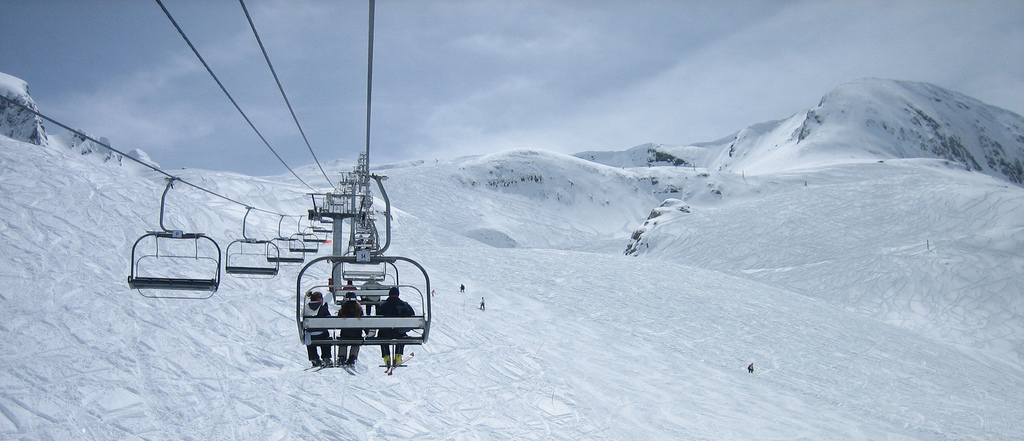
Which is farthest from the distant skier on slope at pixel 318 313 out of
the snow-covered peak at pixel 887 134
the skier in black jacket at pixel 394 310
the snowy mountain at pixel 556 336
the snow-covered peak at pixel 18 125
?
the snow-covered peak at pixel 18 125

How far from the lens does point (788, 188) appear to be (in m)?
110

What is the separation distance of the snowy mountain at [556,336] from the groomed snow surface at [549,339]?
127 mm

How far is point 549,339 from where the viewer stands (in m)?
30.1

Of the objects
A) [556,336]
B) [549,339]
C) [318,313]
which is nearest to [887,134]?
[556,336]

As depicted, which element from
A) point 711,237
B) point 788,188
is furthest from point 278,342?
point 788,188

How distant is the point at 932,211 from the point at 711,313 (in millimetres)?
43019

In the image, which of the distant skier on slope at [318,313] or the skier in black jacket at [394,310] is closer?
the distant skier on slope at [318,313]

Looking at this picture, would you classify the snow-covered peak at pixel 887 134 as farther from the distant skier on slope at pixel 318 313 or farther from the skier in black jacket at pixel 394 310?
the distant skier on slope at pixel 318 313

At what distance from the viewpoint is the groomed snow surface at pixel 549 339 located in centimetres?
1806

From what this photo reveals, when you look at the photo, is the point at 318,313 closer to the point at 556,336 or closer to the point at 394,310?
the point at 394,310

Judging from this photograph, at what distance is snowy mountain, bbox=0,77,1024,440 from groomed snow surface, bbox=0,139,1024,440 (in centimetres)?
13

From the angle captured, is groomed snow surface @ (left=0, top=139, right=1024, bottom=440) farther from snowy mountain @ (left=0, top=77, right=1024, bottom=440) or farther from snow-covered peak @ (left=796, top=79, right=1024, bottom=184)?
snow-covered peak @ (left=796, top=79, right=1024, bottom=184)

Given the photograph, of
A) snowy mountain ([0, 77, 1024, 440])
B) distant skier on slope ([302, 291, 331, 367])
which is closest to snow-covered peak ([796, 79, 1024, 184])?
snowy mountain ([0, 77, 1024, 440])

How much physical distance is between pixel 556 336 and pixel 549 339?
0.87 m
